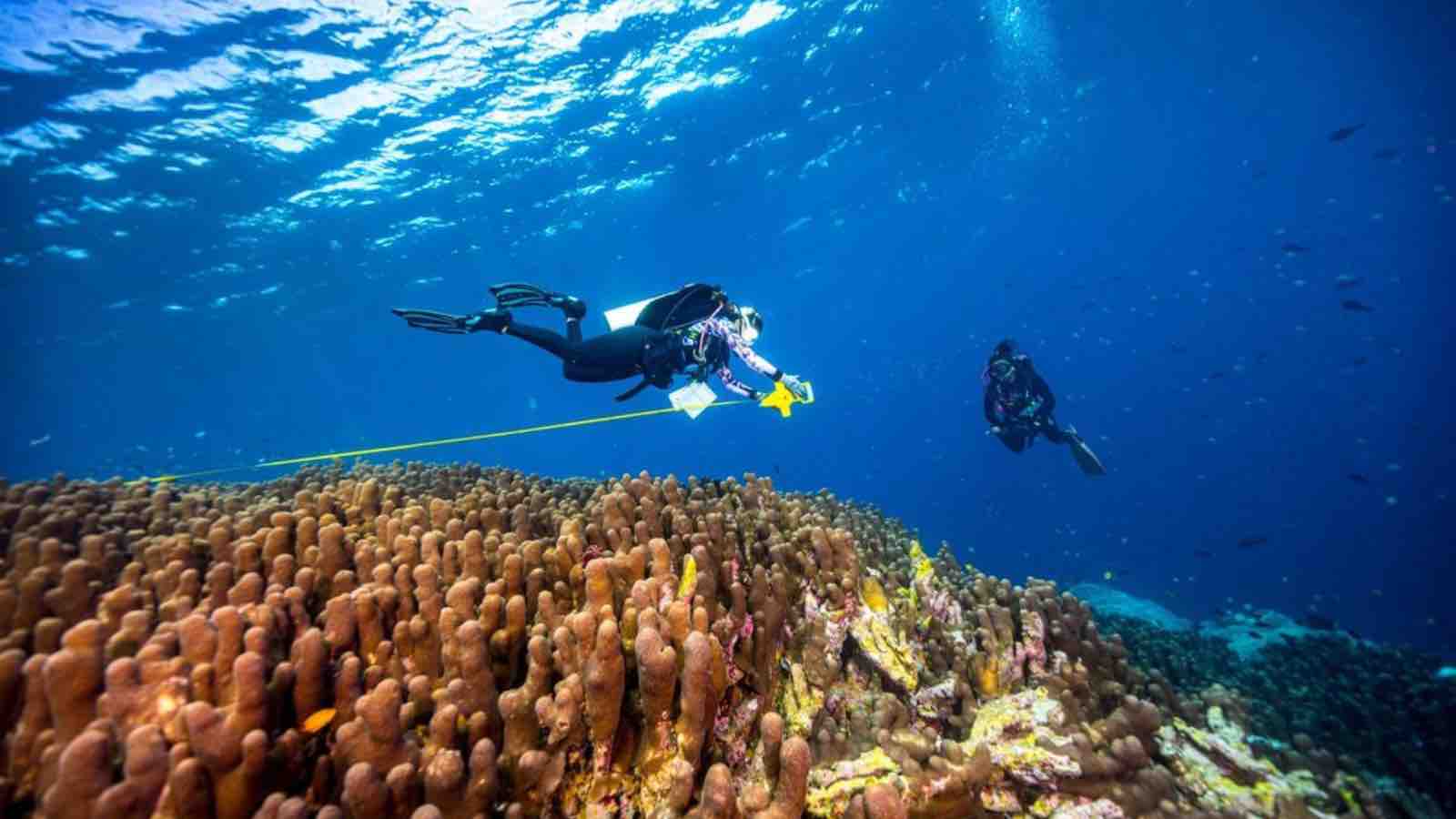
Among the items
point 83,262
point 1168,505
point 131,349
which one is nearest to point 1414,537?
point 1168,505

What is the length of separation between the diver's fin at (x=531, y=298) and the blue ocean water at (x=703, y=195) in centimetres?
995

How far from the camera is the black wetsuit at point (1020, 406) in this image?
50.0 ft

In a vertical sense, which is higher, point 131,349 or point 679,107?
point 679,107

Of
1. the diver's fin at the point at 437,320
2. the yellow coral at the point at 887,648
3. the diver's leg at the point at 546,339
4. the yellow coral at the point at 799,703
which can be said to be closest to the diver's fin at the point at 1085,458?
the diver's leg at the point at 546,339

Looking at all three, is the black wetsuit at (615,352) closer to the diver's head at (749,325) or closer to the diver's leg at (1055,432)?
the diver's head at (749,325)

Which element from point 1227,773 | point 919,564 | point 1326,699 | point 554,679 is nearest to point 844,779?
point 554,679

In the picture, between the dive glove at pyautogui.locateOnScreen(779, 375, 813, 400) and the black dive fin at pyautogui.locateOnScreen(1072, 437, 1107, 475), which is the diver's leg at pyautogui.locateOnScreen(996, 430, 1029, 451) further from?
the dive glove at pyautogui.locateOnScreen(779, 375, 813, 400)

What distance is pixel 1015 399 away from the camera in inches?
601

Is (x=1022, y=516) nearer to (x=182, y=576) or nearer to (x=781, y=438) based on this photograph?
(x=182, y=576)

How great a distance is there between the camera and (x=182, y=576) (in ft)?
9.86

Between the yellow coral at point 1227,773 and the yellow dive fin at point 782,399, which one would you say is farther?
the yellow dive fin at point 782,399

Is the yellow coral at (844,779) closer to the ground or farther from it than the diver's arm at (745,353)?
closer to the ground

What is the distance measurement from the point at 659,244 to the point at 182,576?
3612 cm

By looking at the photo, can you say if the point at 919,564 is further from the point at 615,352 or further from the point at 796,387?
the point at 615,352
